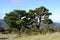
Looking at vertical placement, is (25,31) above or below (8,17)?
below

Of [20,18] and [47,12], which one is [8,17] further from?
[47,12]

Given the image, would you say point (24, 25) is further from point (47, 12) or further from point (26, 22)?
point (47, 12)

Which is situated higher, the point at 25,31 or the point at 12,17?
the point at 12,17

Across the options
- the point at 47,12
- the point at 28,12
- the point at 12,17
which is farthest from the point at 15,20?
the point at 47,12

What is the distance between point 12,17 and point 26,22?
361 cm

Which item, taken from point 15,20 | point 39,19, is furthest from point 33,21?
point 15,20

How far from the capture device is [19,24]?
163 ft

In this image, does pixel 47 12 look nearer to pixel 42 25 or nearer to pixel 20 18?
pixel 42 25

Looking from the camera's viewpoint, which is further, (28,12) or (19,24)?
(28,12)

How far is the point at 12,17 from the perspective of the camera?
50781mm

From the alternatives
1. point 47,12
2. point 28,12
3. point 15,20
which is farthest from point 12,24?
point 47,12

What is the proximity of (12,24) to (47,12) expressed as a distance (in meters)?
9.32

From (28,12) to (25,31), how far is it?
17.4 ft

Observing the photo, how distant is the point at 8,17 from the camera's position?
5116cm
